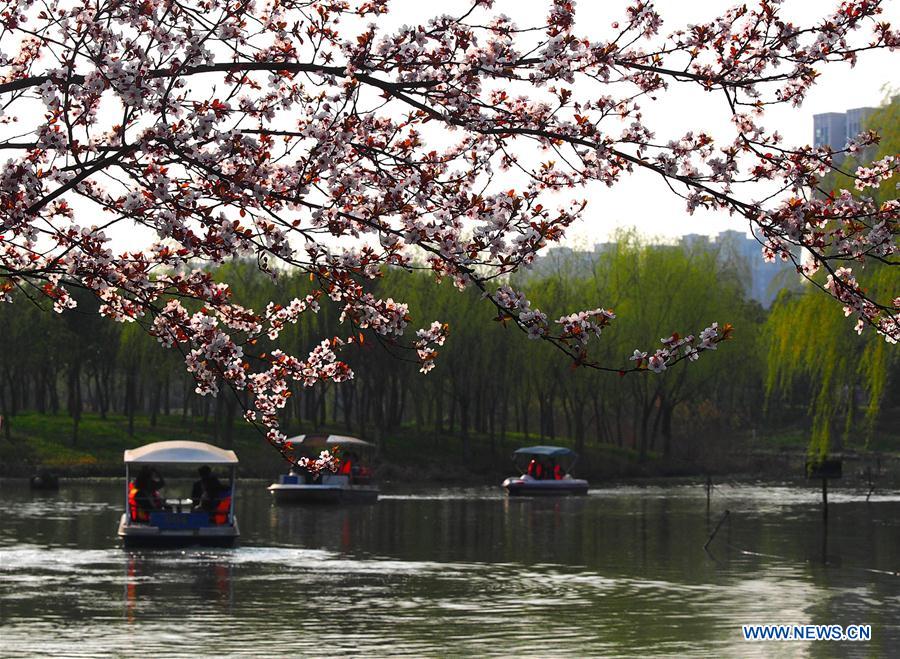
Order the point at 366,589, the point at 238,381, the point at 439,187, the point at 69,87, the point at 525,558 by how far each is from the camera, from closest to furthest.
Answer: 1. the point at 69,87
2. the point at 439,187
3. the point at 238,381
4. the point at 366,589
5. the point at 525,558

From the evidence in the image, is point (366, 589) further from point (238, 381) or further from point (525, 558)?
point (238, 381)

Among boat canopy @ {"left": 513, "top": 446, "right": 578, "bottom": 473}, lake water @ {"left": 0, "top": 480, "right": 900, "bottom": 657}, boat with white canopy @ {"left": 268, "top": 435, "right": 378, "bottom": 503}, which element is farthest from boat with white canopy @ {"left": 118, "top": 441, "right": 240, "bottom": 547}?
boat canopy @ {"left": 513, "top": 446, "right": 578, "bottom": 473}

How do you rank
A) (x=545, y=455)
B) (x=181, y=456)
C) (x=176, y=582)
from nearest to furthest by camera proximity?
(x=176, y=582) → (x=181, y=456) → (x=545, y=455)

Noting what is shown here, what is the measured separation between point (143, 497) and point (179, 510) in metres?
0.90

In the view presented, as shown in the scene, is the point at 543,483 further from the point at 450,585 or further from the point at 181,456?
the point at 450,585

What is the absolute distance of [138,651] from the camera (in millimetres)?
17750

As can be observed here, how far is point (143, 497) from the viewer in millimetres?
32250

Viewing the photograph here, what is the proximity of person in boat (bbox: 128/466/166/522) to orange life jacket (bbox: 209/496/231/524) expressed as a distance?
4.26ft

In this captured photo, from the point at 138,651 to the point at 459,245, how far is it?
10.5 m

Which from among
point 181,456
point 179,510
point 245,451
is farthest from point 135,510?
point 245,451

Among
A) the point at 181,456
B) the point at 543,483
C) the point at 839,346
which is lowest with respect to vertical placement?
the point at 543,483

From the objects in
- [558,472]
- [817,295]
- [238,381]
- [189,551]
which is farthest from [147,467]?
[558,472]

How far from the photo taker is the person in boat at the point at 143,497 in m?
32.1

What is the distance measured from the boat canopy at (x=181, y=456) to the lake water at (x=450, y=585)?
1908 mm
